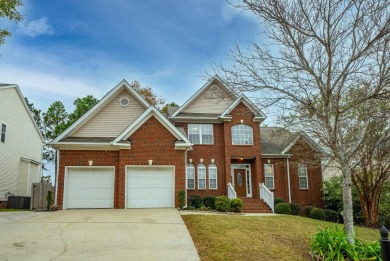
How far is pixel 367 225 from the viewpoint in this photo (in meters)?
18.5

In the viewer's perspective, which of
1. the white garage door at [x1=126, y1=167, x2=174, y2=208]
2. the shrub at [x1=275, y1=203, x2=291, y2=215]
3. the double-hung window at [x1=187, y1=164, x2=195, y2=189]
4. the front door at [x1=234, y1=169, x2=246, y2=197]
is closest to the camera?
the white garage door at [x1=126, y1=167, x2=174, y2=208]

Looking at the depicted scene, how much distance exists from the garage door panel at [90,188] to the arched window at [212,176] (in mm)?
6825

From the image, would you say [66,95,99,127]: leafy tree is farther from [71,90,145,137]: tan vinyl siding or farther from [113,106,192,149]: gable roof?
[113,106,192,149]: gable roof

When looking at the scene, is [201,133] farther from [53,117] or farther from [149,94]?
[53,117]

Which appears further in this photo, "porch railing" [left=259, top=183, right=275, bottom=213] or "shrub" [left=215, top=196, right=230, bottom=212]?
"porch railing" [left=259, top=183, right=275, bottom=213]

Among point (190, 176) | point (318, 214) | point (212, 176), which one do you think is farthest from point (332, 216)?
point (190, 176)

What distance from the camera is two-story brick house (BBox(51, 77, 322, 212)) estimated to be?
57.2 feet

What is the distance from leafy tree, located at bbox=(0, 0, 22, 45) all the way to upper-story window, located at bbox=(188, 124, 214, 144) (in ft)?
38.1

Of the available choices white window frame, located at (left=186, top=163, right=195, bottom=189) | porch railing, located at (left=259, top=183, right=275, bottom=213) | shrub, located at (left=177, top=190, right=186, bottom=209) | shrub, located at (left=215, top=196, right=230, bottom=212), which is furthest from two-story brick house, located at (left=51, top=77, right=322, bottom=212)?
shrub, located at (left=215, top=196, right=230, bottom=212)

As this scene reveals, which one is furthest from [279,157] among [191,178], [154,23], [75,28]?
[75,28]

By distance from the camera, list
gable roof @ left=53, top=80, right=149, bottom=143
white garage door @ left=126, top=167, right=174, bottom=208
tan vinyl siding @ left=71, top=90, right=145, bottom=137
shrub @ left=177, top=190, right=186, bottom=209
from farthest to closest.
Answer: tan vinyl siding @ left=71, top=90, right=145, bottom=137 → gable roof @ left=53, top=80, right=149, bottom=143 → white garage door @ left=126, top=167, right=174, bottom=208 → shrub @ left=177, top=190, right=186, bottom=209

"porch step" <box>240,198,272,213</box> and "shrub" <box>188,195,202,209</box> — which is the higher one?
"shrub" <box>188,195,202,209</box>

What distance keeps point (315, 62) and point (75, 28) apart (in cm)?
1247

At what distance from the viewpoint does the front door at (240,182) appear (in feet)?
73.6
